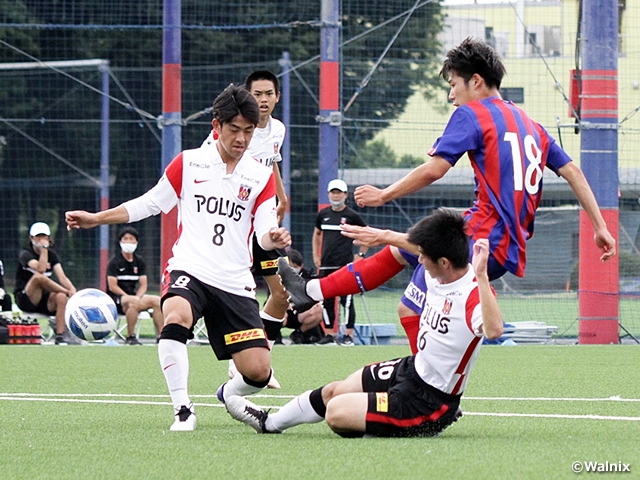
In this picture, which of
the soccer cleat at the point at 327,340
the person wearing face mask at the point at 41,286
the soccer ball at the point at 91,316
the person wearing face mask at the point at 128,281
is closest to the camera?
Answer: the soccer ball at the point at 91,316

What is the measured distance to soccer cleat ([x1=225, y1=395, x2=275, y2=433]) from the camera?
6203mm

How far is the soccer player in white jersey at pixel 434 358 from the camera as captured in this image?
18.1 ft

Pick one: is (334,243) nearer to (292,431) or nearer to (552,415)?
(552,415)

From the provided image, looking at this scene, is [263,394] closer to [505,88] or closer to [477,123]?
[477,123]

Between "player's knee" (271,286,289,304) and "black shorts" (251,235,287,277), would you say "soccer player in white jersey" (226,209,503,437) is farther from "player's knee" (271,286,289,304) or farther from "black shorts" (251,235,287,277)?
"player's knee" (271,286,289,304)

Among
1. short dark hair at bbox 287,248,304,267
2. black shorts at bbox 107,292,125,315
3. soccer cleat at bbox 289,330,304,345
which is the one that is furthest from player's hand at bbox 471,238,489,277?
black shorts at bbox 107,292,125,315

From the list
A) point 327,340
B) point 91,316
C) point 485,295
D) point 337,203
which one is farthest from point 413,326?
point 337,203

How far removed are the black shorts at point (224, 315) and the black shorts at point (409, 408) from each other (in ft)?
3.28

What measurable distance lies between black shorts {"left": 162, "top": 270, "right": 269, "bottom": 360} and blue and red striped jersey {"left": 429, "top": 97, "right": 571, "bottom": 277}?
132 cm

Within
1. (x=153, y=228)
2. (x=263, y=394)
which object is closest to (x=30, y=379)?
(x=263, y=394)

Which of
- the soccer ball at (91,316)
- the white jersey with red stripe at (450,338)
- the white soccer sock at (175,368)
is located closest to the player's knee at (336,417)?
Answer: the white jersey with red stripe at (450,338)

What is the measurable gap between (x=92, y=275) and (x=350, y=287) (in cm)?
2035

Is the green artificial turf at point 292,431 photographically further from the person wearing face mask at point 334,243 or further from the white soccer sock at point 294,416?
the person wearing face mask at point 334,243

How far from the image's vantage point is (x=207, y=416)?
7070 mm
